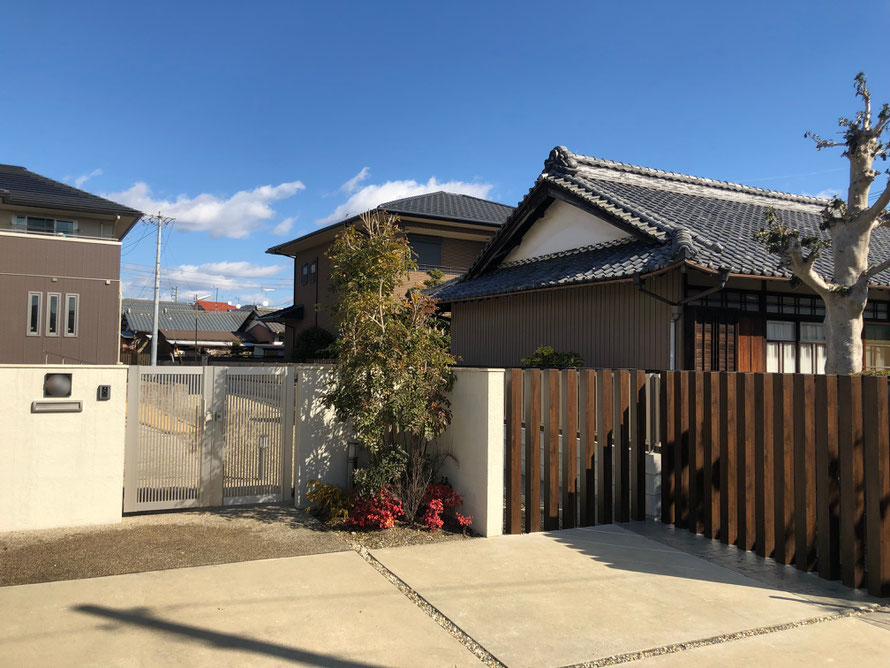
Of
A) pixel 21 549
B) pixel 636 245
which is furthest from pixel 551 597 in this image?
pixel 636 245

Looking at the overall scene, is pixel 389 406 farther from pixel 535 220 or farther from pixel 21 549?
pixel 535 220

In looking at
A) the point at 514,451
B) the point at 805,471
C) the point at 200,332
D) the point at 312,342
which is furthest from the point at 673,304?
the point at 200,332

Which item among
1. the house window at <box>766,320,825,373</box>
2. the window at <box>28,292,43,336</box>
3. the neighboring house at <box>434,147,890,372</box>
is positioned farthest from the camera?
the window at <box>28,292,43,336</box>

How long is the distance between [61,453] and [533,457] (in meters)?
4.55

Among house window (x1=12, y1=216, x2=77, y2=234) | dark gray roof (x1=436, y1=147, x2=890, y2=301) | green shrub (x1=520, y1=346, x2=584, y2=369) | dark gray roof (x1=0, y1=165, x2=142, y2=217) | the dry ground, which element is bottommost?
the dry ground

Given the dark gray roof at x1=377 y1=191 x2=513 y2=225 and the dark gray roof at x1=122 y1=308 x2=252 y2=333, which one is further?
the dark gray roof at x1=122 y1=308 x2=252 y2=333

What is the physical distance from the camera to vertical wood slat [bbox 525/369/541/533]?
621 centimetres

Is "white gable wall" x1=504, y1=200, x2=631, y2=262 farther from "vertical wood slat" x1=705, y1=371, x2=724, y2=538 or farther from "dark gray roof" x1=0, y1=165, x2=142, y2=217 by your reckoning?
"dark gray roof" x1=0, y1=165, x2=142, y2=217

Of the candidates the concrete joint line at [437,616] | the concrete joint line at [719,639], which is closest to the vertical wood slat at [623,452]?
the concrete joint line at [719,639]

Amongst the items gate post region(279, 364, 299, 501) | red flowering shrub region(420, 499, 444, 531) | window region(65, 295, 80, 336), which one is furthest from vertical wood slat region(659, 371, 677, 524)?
window region(65, 295, 80, 336)

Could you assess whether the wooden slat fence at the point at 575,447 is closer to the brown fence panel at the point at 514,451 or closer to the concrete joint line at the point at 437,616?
the brown fence panel at the point at 514,451

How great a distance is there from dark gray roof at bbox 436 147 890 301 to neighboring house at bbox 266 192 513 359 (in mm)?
6130

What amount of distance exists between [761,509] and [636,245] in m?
6.30

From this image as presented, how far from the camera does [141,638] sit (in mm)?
3711
